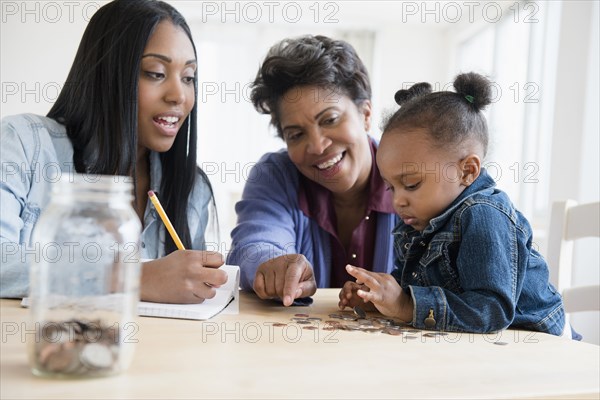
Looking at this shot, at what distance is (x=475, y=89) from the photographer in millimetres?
1347

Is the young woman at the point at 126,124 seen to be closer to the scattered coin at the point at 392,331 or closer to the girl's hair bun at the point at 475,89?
the girl's hair bun at the point at 475,89

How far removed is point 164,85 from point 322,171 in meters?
0.50

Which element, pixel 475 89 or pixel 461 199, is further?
pixel 475 89

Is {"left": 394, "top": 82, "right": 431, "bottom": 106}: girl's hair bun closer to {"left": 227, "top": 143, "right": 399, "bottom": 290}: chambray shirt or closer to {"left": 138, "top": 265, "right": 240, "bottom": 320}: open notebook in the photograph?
{"left": 227, "top": 143, "right": 399, "bottom": 290}: chambray shirt

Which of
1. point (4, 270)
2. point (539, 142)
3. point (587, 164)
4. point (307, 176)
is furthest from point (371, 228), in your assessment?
point (539, 142)

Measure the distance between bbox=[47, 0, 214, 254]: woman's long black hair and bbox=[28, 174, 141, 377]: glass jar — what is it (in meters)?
1.02

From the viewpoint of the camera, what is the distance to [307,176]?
6.22 feet

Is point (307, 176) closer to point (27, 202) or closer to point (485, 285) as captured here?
point (27, 202)

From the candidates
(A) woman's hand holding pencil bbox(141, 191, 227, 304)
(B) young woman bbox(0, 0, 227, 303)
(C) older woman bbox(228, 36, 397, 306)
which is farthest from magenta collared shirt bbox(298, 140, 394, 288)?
(A) woman's hand holding pencil bbox(141, 191, 227, 304)

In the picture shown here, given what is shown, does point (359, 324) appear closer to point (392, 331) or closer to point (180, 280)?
point (392, 331)

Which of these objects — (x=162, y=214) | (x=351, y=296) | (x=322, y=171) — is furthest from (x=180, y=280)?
(x=322, y=171)

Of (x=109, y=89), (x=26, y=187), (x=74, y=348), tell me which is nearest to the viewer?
(x=74, y=348)

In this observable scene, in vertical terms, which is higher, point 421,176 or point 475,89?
point 475,89

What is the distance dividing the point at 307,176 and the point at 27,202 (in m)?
0.78
